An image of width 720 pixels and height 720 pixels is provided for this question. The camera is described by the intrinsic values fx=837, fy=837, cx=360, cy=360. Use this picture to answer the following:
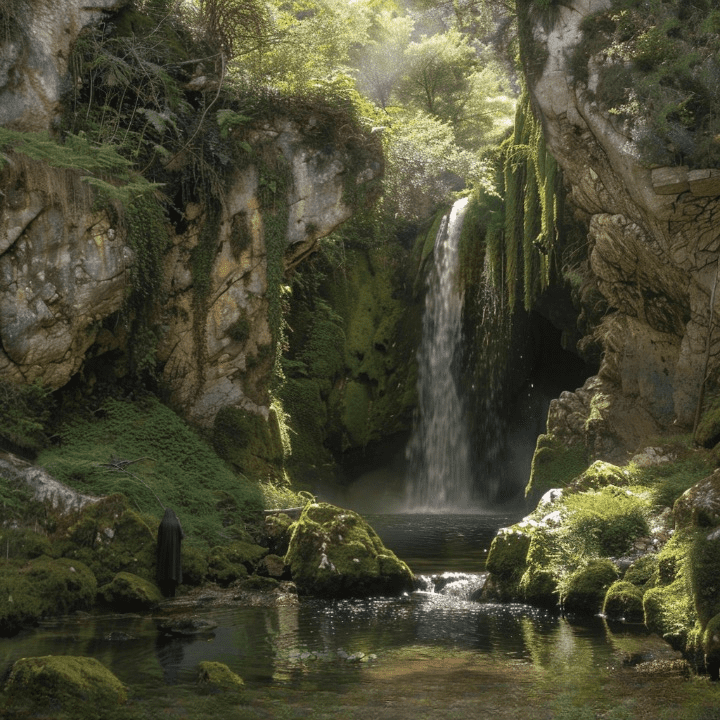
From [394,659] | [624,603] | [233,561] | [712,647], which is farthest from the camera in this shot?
[233,561]

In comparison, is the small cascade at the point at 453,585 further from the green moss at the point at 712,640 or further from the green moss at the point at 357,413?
the green moss at the point at 357,413

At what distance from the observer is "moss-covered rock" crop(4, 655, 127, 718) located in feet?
17.0

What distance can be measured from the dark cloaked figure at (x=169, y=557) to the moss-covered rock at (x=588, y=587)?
4284 millimetres

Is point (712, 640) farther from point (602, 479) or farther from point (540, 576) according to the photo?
point (602, 479)

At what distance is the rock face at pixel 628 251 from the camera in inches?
515

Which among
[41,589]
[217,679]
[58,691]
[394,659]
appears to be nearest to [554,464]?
[394,659]

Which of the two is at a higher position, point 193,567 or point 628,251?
Answer: point 628,251

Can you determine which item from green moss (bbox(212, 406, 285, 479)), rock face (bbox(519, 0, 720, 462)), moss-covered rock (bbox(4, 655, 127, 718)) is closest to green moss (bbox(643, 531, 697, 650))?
moss-covered rock (bbox(4, 655, 127, 718))

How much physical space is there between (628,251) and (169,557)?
9.80 m

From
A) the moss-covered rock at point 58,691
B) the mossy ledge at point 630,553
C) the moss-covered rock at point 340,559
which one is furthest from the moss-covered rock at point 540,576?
the moss-covered rock at point 58,691

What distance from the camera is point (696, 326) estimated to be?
14156 millimetres

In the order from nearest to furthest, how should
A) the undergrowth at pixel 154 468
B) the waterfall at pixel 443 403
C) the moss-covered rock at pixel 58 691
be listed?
the moss-covered rock at pixel 58 691 < the undergrowth at pixel 154 468 < the waterfall at pixel 443 403

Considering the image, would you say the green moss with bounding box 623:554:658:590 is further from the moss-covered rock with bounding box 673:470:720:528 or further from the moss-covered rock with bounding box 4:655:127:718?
the moss-covered rock with bounding box 4:655:127:718

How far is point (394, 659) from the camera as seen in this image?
6867 mm
